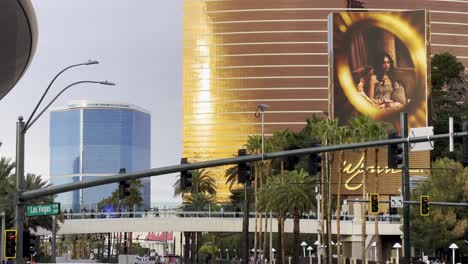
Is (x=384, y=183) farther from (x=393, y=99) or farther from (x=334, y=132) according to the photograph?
(x=334, y=132)

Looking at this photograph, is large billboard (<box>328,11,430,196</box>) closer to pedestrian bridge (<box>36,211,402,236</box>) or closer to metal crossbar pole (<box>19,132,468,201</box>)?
pedestrian bridge (<box>36,211,402,236</box>)

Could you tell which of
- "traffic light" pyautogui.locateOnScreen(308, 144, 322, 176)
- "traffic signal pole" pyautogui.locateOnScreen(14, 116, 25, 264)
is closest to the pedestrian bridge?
"traffic light" pyautogui.locateOnScreen(308, 144, 322, 176)

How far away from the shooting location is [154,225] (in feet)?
361

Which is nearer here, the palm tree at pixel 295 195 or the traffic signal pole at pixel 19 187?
the traffic signal pole at pixel 19 187

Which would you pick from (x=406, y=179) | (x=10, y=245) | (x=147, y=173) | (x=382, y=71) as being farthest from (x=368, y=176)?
(x=147, y=173)

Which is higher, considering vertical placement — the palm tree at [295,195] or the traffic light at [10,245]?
the palm tree at [295,195]

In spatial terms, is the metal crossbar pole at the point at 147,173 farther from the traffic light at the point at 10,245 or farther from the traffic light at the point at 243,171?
the traffic light at the point at 10,245

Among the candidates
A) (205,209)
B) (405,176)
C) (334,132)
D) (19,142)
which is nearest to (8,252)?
(19,142)

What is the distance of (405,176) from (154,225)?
73956mm

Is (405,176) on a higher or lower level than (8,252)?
higher

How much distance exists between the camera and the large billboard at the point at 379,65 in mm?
116062

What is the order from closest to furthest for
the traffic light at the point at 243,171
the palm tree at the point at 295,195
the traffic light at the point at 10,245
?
1. the traffic light at the point at 10,245
2. the traffic light at the point at 243,171
3. the palm tree at the point at 295,195

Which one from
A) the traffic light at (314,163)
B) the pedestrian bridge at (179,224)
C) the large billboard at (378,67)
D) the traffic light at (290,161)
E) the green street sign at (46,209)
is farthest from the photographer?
the large billboard at (378,67)

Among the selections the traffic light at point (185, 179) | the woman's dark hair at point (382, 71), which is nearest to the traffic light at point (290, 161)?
the woman's dark hair at point (382, 71)
